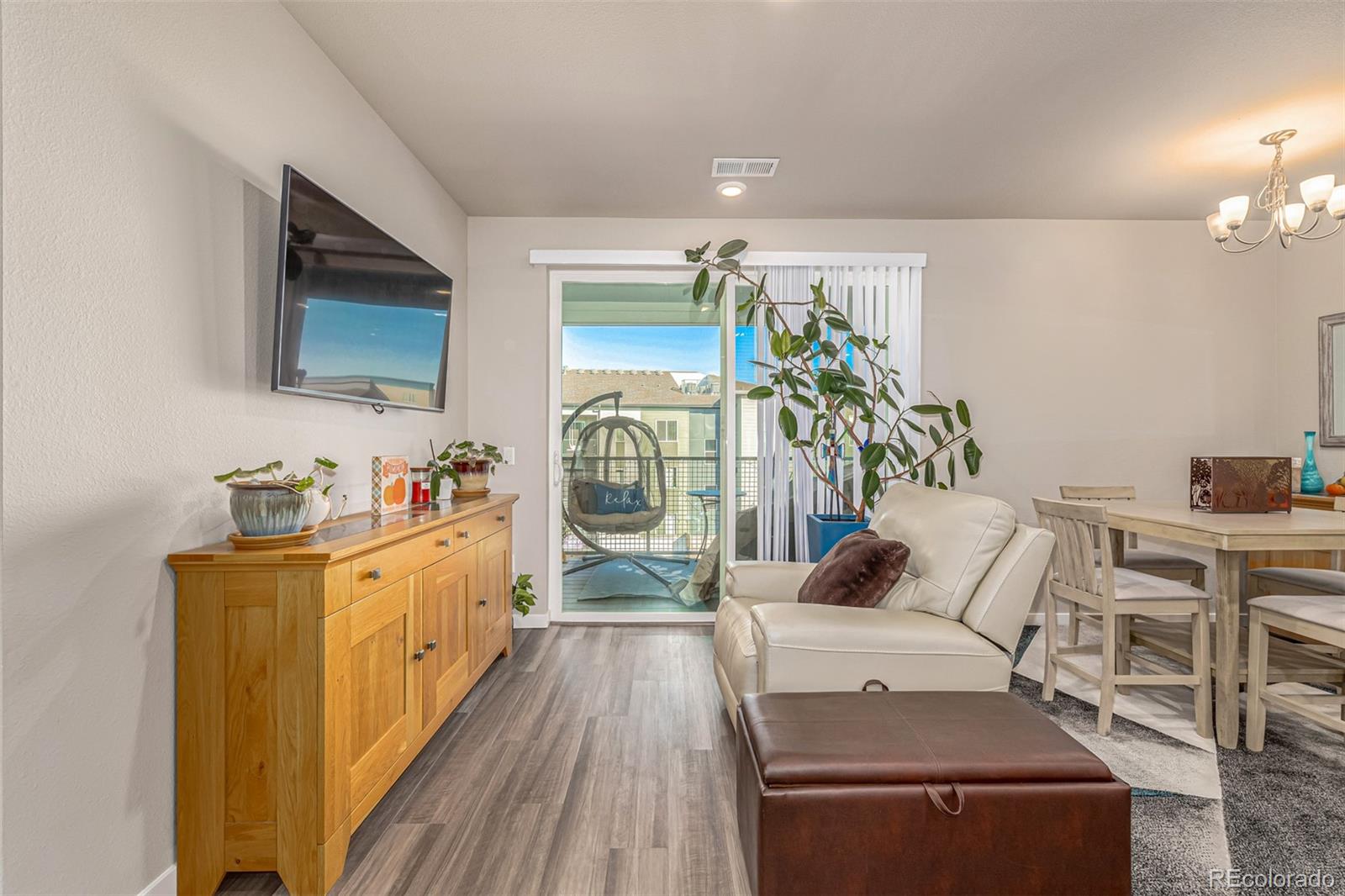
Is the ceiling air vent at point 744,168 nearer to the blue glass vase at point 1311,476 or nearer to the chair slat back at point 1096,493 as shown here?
the chair slat back at point 1096,493

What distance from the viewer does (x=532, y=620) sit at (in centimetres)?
417

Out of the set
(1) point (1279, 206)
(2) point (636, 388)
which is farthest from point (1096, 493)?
(2) point (636, 388)

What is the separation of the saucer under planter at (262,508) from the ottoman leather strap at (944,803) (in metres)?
1.62

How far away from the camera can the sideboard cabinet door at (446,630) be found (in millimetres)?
2307

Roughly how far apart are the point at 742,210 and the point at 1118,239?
242 cm

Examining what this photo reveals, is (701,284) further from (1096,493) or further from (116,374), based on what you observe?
(116,374)

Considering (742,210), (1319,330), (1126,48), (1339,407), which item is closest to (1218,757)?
(1126,48)

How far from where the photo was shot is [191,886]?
5.32 feet

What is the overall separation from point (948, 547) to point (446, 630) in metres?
1.83

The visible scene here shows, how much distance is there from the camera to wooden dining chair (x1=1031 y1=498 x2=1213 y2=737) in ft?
8.28

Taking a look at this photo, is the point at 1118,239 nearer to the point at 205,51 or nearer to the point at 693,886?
the point at 693,886

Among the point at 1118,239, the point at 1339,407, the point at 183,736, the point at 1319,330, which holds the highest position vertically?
the point at 1118,239

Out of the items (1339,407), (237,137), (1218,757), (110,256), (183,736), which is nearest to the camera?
(110,256)

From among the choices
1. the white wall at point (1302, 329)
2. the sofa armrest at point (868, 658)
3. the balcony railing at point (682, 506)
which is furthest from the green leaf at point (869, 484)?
the white wall at point (1302, 329)
